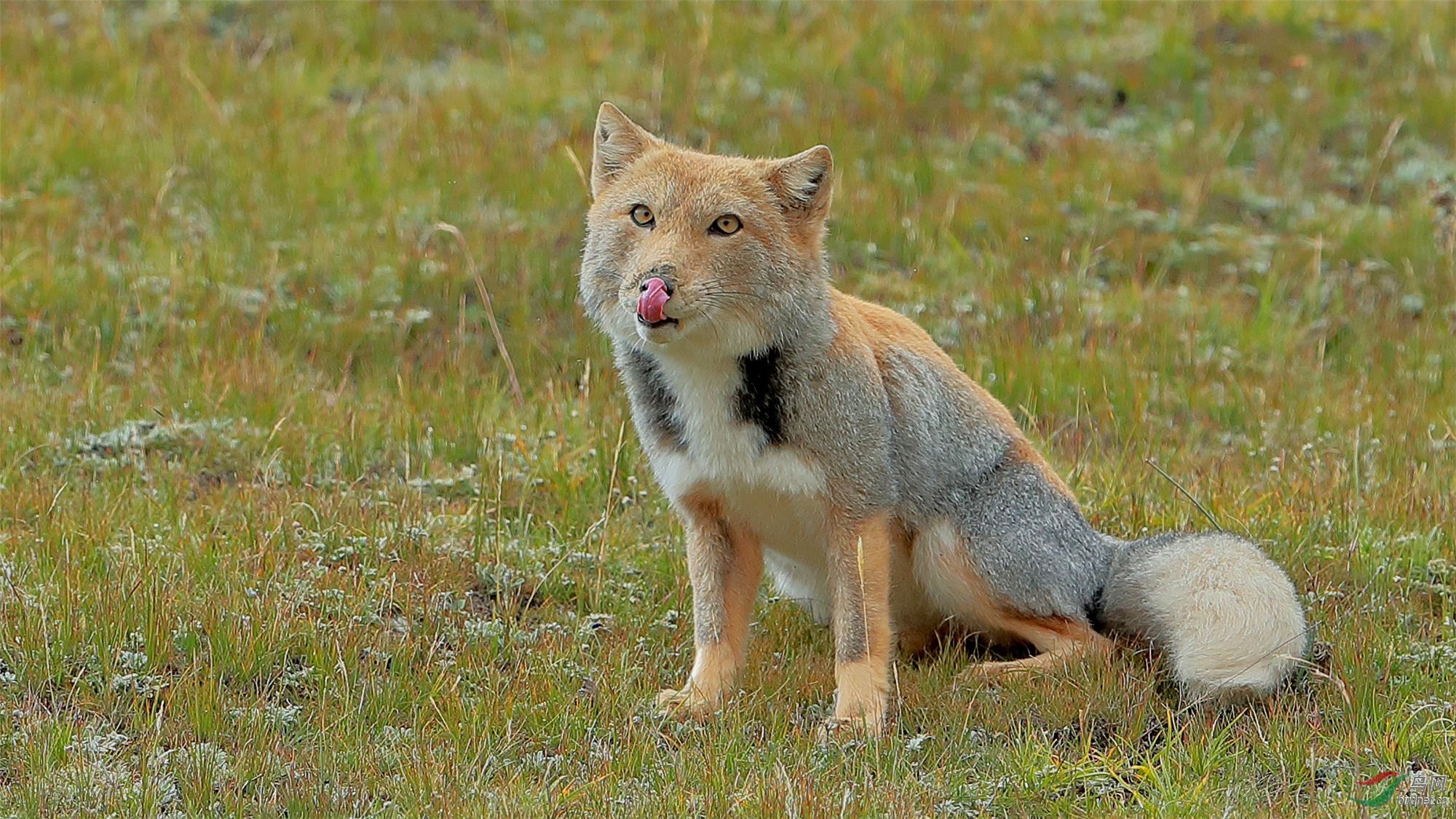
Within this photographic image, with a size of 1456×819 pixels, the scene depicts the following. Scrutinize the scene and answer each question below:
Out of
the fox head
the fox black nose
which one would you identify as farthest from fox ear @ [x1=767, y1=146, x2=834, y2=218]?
the fox black nose

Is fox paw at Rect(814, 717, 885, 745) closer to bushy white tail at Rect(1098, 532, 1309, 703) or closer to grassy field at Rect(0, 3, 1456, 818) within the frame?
grassy field at Rect(0, 3, 1456, 818)

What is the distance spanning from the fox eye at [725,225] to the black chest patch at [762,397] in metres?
0.41

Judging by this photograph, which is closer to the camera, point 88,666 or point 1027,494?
point 88,666

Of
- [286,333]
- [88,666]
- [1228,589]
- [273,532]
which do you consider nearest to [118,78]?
[286,333]

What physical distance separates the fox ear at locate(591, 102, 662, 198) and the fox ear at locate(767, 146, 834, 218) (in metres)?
0.50

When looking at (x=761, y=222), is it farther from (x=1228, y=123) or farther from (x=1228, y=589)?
(x=1228, y=123)

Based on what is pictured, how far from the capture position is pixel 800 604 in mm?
6312

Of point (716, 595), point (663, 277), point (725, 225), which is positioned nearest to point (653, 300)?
point (663, 277)

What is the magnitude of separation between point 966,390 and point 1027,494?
0.45 metres

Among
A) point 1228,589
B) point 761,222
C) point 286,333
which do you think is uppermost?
point 761,222

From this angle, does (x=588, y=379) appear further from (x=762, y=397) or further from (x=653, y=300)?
(x=653, y=300)

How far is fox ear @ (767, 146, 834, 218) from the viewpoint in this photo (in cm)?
534

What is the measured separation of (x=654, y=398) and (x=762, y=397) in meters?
0.41

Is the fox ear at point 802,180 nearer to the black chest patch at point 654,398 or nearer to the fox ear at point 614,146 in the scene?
the fox ear at point 614,146
